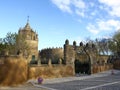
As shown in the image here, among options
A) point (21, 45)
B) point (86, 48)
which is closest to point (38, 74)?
point (86, 48)

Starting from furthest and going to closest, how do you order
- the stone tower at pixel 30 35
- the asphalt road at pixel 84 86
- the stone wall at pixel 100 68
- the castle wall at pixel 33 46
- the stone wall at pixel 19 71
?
1. the stone tower at pixel 30 35
2. the castle wall at pixel 33 46
3. the stone wall at pixel 100 68
4. the stone wall at pixel 19 71
5. the asphalt road at pixel 84 86

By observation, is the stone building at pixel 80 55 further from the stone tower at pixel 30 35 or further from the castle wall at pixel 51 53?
the stone tower at pixel 30 35

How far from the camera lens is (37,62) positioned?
32.2 meters

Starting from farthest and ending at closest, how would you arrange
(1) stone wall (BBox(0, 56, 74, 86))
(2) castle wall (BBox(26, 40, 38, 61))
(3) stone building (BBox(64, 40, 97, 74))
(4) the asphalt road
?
(2) castle wall (BBox(26, 40, 38, 61)) → (3) stone building (BBox(64, 40, 97, 74)) → (1) stone wall (BBox(0, 56, 74, 86)) → (4) the asphalt road

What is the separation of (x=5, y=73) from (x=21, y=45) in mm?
27572

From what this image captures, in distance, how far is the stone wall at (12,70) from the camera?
25.8m

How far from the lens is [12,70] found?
26.8 m

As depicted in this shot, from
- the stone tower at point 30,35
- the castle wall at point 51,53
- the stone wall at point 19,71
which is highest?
the stone tower at point 30,35

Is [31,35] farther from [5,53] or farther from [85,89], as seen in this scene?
[85,89]

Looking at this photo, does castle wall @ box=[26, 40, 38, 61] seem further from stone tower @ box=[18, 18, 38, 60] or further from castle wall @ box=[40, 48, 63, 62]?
castle wall @ box=[40, 48, 63, 62]

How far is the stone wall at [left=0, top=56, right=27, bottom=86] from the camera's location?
2584 cm

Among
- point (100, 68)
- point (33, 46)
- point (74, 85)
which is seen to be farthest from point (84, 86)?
point (33, 46)

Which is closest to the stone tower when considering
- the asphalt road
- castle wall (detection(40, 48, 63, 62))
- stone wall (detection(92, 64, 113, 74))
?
castle wall (detection(40, 48, 63, 62))

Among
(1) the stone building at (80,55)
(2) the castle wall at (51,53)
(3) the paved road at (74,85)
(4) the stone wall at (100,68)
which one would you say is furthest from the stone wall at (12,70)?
(2) the castle wall at (51,53)
